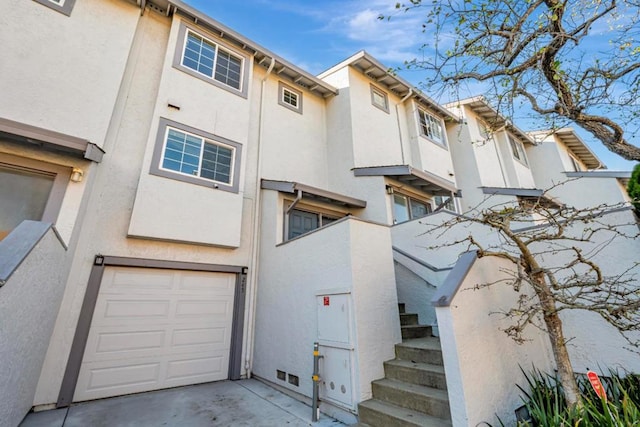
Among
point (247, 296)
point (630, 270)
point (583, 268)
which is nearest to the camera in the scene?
point (630, 270)

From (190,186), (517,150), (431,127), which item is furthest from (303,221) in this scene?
(517,150)

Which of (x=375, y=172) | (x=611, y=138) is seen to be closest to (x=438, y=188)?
(x=375, y=172)

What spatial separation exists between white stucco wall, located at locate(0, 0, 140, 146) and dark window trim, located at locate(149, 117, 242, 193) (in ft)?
3.10

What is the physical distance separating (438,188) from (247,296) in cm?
667

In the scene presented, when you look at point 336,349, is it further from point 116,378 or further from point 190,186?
point 190,186

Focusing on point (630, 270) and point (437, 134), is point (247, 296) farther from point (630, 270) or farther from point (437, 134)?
point (437, 134)

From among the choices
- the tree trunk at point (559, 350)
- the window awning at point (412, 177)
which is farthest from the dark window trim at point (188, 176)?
the tree trunk at point (559, 350)

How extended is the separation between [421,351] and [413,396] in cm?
69

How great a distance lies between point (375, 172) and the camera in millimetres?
8227

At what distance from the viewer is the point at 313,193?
7234 millimetres

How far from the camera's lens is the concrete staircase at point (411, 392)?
329cm

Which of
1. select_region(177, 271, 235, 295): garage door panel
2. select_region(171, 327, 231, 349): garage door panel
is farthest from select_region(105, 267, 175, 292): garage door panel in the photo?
select_region(171, 327, 231, 349): garage door panel

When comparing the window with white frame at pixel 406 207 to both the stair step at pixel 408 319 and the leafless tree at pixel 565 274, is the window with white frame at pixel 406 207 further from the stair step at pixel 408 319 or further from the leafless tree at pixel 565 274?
the leafless tree at pixel 565 274

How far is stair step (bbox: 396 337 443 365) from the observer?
394 cm
